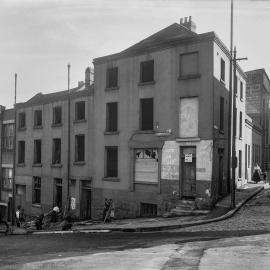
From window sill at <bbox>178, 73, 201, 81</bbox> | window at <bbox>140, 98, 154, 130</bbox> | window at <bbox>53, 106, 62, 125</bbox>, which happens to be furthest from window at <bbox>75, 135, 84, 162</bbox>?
window sill at <bbox>178, 73, 201, 81</bbox>

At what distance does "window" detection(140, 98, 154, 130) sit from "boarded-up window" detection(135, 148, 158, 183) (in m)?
1.55

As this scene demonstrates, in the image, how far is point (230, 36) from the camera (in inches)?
918

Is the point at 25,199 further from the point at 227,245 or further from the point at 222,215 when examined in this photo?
the point at 227,245

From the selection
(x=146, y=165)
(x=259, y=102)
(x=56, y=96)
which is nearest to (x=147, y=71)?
(x=146, y=165)

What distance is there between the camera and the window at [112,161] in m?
27.7

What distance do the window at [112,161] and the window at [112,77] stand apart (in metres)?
4.33

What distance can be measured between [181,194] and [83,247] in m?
11.1

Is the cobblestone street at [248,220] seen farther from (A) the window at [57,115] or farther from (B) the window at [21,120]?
(B) the window at [21,120]

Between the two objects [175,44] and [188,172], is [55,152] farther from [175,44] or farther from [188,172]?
[175,44]

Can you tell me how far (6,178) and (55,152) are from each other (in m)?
8.36

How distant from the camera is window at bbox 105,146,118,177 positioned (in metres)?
27.7

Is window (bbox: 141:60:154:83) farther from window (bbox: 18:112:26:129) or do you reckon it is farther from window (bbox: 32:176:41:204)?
window (bbox: 18:112:26:129)

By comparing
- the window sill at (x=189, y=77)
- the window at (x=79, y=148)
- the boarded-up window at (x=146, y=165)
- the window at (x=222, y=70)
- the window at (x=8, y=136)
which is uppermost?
the window at (x=222, y=70)

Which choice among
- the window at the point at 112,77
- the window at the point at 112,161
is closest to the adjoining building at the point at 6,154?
the window at the point at 112,161
